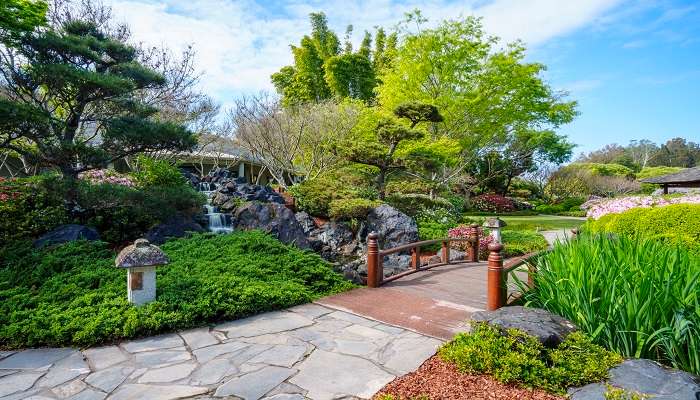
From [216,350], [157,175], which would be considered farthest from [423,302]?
[157,175]

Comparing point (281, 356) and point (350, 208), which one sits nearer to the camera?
point (281, 356)

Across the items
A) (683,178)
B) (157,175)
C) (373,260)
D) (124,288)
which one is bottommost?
(124,288)

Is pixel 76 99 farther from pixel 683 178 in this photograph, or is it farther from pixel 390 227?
pixel 683 178

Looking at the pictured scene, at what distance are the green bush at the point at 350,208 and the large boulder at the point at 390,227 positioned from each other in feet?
0.68

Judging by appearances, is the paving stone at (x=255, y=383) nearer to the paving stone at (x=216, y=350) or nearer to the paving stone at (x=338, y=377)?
the paving stone at (x=338, y=377)

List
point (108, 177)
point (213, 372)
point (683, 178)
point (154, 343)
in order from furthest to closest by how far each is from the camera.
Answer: point (683, 178) → point (108, 177) → point (154, 343) → point (213, 372)

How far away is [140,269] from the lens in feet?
14.6

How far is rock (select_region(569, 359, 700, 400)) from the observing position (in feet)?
7.98

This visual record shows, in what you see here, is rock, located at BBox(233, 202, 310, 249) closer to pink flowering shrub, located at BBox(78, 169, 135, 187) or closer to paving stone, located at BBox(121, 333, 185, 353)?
pink flowering shrub, located at BBox(78, 169, 135, 187)

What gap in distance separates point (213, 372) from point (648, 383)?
3.25m

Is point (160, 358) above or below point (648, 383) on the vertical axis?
below

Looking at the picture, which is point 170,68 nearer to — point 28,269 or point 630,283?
point 28,269

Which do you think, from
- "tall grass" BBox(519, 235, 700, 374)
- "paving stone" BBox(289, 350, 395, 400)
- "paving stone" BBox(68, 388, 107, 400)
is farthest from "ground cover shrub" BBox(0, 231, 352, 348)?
"tall grass" BBox(519, 235, 700, 374)

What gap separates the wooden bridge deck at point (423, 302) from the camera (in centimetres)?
451
